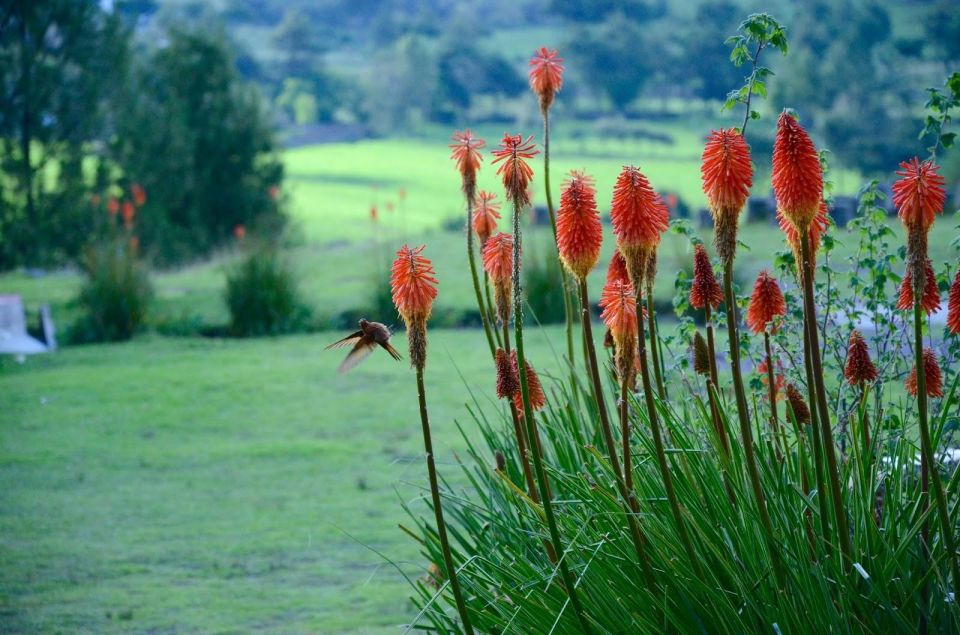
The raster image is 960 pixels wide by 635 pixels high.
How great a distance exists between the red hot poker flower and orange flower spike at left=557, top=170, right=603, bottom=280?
157 millimetres

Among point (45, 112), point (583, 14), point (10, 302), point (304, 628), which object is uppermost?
point (583, 14)

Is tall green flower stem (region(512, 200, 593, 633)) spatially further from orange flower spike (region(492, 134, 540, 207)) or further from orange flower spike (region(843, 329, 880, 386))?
orange flower spike (region(843, 329, 880, 386))

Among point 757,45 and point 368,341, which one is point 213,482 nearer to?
point 757,45

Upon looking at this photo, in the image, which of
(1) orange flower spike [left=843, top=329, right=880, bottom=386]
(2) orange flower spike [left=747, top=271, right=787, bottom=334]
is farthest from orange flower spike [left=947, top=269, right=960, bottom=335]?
(2) orange flower spike [left=747, top=271, right=787, bottom=334]

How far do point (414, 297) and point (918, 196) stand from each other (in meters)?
0.66

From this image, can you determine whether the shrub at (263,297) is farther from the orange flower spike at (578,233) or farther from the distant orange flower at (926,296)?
the orange flower spike at (578,233)

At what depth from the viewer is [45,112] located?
11.1 meters

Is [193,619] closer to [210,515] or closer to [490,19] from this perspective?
[210,515]

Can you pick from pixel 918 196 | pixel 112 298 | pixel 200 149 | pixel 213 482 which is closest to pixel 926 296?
pixel 918 196

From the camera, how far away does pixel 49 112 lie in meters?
11.2

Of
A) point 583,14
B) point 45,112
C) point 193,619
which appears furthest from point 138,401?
point 583,14

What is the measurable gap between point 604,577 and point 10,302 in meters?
7.99

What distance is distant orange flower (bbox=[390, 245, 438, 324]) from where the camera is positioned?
5.00ft

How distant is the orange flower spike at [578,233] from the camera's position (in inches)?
62.1
